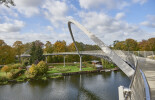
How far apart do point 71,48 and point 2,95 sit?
33.3 m

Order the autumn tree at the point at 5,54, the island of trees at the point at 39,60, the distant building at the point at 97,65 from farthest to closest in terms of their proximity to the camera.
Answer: the distant building at the point at 97,65, the autumn tree at the point at 5,54, the island of trees at the point at 39,60

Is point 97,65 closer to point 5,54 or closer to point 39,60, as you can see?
point 39,60

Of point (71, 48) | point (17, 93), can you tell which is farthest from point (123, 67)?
point (71, 48)

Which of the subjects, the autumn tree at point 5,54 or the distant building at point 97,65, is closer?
the autumn tree at point 5,54

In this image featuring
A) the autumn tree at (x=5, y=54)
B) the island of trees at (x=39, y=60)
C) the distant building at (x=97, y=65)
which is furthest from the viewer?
the distant building at (x=97, y=65)

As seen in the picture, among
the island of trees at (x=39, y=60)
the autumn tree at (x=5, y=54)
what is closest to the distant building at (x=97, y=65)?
the island of trees at (x=39, y=60)

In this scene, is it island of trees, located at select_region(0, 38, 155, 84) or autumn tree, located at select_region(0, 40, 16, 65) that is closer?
island of trees, located at select_region(0, 38, 155, 84)

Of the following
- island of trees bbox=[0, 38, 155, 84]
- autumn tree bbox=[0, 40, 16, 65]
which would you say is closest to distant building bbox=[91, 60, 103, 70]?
island of trees bbox=[0, 38, 155, 84]

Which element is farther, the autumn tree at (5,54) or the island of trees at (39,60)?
the autumn tree at (5,54)

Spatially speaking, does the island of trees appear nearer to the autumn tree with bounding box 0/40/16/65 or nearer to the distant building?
the autumn tree with bounding box 0/40/16/65

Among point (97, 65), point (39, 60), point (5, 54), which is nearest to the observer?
point (5, 54)

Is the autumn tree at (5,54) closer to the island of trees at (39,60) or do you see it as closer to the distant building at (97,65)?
the island of trees at (39,60)

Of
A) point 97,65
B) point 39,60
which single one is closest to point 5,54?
point 39,60

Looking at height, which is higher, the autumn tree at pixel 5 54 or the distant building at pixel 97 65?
the autumn tree at pixel 5 54
